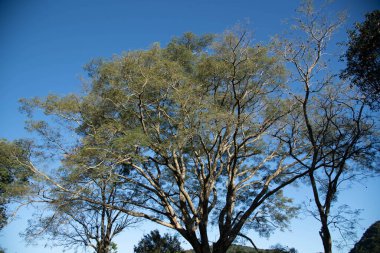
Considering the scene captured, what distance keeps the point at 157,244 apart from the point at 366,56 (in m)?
13.6

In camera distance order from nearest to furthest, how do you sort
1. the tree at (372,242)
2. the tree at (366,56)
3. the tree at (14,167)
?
the tree at (366,56) → the tree at (14,167) → the tree at (372,242)

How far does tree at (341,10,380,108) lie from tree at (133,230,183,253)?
37.3 feet

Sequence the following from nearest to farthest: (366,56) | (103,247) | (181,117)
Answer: (366,56) < (181,117) < (103,247)

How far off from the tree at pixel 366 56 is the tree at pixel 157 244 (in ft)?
37.3

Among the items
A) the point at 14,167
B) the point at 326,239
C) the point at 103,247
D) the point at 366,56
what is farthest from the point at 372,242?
the point at 14,167

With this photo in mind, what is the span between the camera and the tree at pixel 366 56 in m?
7.04

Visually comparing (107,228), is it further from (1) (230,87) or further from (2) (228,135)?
A: (1) (230,87)

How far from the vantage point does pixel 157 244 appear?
1703 centimetres

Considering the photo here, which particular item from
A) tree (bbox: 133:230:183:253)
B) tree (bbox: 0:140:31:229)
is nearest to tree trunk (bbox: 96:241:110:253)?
tree (bbox: 133:230:183:253)

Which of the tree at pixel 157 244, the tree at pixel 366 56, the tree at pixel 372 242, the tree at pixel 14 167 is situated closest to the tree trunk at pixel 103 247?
the tree at pixel 157 244

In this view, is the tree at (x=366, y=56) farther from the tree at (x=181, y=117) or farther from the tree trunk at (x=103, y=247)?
the tree trunk at (x=103, y=247)

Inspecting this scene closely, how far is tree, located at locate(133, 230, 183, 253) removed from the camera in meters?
16.3

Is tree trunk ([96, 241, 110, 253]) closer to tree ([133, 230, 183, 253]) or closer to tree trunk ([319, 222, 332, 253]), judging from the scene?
tree ([133, 230, 183, 253])

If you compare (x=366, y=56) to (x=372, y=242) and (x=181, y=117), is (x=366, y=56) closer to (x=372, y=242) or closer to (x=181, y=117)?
(x=181, y=117)
